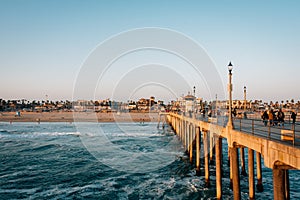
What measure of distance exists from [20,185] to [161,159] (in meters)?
13.9

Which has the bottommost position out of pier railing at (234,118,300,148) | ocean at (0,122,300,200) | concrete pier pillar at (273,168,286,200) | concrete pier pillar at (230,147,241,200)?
ocean at (0,122,300,200)

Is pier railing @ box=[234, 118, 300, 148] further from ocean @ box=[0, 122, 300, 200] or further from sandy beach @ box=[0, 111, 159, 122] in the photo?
sandy beach @ box=[0, 111, 159, 122]

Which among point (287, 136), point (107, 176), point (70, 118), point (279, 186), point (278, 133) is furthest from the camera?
point (70, 118)

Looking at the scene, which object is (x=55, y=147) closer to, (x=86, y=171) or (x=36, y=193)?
(x=86, y=171)

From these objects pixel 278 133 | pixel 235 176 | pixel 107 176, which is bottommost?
pixel 107 176

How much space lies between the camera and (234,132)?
1138 centimetres

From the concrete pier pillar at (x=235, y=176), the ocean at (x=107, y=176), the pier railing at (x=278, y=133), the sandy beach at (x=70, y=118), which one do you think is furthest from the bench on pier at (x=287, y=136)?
the sandy beach at (x=70, y=118)

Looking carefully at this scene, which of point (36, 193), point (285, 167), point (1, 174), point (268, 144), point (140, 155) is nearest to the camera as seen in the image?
point (285, 167)

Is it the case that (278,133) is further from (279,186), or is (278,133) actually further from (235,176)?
(279,186)

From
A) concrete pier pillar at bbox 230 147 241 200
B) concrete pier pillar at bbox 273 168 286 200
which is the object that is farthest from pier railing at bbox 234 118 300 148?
concrete pier pillar at bbox 230 147 241 200

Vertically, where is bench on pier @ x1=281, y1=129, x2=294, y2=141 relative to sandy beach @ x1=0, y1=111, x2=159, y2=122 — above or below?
above

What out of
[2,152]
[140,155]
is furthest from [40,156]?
[140,155]

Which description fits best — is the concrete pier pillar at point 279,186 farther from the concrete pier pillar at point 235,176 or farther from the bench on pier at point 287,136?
the concrete pier pillar at point 235,176

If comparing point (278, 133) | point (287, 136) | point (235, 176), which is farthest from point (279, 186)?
point (278, 133)
